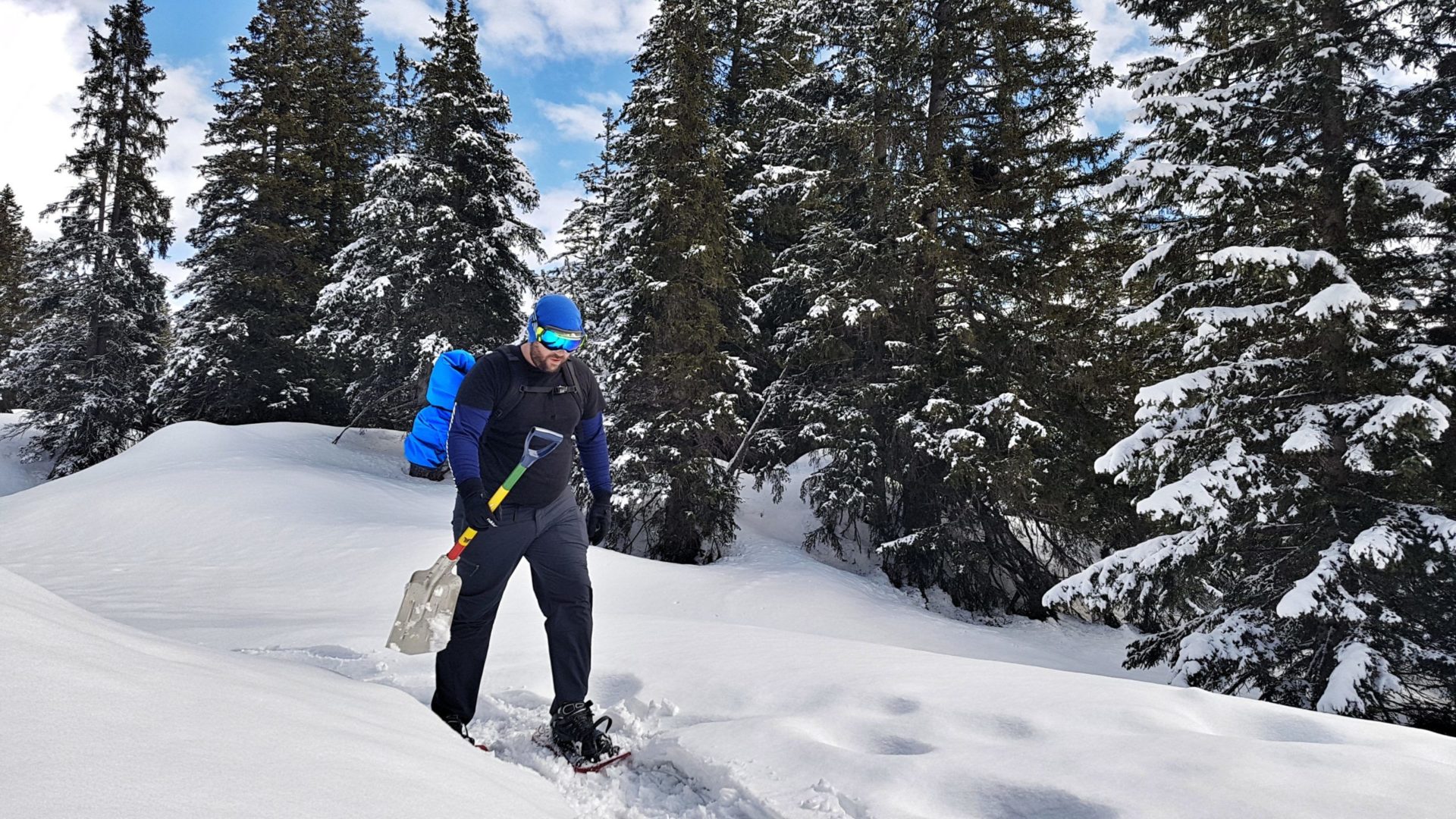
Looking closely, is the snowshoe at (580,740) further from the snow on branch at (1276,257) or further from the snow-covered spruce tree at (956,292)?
the snow-covered spruce tree at (956,292)

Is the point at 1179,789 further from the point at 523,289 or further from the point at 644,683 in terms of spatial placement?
the point at 523,289

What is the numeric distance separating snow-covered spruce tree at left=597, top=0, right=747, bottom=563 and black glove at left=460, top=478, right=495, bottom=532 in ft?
26.6

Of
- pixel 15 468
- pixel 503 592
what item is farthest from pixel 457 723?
pixel 15 468

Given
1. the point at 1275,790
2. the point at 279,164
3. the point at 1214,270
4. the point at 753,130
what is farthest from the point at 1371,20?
the point at 279,164

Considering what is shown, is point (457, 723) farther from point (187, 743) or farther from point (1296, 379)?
point (1296, 379)

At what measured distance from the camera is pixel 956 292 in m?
11.1

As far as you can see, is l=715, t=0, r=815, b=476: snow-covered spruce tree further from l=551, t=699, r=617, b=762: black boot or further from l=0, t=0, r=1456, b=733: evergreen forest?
l=551, t=699, r=617, b=762: black boot

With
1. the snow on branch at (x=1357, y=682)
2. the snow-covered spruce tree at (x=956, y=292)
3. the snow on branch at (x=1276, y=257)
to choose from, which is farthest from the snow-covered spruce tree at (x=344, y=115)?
the snow on branch at (x=1357, y=682)

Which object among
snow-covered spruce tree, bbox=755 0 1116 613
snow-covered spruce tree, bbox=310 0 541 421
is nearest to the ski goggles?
snow-covered spruce tree, bbox=755 0 1116 613

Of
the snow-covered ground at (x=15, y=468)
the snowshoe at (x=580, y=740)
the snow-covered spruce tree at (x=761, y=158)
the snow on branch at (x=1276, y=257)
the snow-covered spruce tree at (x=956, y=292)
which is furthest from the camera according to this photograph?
the snow-covered ground at (x=15, y=468)

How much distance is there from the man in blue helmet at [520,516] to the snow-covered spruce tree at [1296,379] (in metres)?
5.18

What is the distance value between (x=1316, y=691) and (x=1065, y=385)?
15.9ft

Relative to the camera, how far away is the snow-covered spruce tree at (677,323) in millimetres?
11992

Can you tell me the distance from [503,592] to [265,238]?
69.1ft
